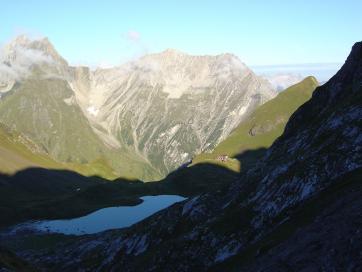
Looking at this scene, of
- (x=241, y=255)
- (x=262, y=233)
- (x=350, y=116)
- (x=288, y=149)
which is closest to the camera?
(x=241, y=255)

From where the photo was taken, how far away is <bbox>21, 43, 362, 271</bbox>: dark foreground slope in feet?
127

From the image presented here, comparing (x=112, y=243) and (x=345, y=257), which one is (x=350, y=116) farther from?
(x=112, y=243)

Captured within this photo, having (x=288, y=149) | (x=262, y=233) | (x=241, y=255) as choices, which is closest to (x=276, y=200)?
(x=262, y=233)

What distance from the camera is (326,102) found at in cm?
8738

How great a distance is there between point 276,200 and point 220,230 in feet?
25.1

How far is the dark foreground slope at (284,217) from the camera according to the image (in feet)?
127

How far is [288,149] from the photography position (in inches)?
3059

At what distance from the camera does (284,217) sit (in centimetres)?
5250

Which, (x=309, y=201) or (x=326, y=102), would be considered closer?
(x=309, y=201)

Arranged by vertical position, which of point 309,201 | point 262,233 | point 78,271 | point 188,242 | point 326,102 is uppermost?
point 326,102

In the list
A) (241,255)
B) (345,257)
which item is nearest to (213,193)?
(241,255)

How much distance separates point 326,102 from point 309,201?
4062cm

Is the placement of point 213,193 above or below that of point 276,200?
below

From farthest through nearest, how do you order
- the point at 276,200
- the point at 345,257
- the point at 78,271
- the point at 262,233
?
the point at 78,271 < the point at 276,200 < the point at 262,233 < the point at 345,257
